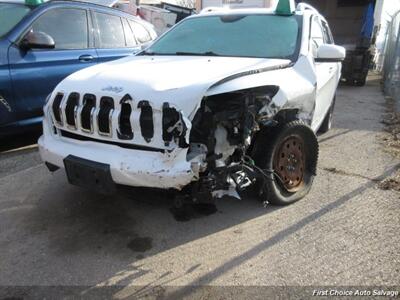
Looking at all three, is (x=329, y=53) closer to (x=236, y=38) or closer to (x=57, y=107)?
(x=236, y=38)

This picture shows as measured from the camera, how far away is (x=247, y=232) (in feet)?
11.4

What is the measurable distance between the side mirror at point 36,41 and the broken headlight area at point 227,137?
274 cm

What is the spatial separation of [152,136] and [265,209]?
4.58ft

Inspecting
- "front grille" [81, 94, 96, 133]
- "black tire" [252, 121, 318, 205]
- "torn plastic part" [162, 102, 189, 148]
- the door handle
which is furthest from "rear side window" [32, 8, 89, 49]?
"black tire" [252, 121, 318, 205]

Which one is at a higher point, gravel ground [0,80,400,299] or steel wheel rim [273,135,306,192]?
steel wheel rim [273,135,306,192]

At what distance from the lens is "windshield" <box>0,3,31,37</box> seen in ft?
16.7

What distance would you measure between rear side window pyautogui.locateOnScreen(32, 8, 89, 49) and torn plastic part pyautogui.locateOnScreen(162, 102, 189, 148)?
308 cm

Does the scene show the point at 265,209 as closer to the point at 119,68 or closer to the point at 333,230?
the point at 333,230

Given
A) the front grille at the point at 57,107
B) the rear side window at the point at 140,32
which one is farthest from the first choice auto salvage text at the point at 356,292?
the rear side window at the point at 140,32

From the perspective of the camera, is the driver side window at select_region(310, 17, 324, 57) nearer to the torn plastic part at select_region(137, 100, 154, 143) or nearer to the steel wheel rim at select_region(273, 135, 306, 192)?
the steel wheel rim at select_region(273, 135, 306, 192)

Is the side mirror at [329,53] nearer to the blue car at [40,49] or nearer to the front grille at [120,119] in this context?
the front grille at [120,119]

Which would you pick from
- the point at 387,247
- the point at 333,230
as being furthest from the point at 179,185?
the point at 387,247

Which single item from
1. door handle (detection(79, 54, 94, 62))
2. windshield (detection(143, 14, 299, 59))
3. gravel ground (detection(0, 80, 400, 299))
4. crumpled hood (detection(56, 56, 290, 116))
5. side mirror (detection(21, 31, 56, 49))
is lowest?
→ gravel ground (detection(0, 80, 400, 299))

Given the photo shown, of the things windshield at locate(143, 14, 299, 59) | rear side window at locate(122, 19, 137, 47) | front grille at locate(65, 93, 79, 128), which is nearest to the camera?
front grille at locate(65, 93, 79, 128)
